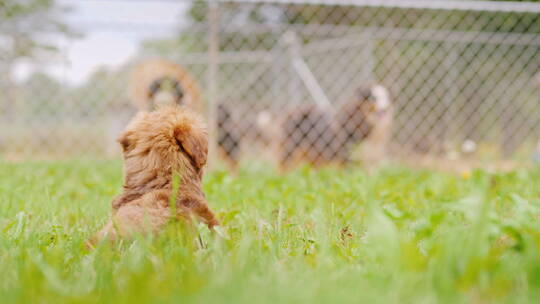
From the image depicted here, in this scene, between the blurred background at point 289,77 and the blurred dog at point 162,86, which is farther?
the blurred dog at point 162,86

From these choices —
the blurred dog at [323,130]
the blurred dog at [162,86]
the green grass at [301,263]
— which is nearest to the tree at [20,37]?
the blurred dog at [162,86]

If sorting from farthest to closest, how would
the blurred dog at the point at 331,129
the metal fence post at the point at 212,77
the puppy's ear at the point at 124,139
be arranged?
the blurred dog at the point at 331,129
the metal fence post at the point at 212,77
the puppy's ear at the point at 124,139

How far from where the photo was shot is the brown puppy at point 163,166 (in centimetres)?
207

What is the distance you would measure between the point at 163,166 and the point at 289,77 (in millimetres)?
6115

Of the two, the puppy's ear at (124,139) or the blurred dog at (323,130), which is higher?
the blurred dog at (323,130)

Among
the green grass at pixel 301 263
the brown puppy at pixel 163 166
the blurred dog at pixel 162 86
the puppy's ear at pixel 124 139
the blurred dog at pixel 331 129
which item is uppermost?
the blurred dog at pixel 162 86

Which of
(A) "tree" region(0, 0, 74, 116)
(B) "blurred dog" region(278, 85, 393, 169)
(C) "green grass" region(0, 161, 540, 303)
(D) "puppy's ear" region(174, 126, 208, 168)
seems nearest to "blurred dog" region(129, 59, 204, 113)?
(A) "tree" region(0, 0, 74, 116)

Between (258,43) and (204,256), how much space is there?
9883 mm

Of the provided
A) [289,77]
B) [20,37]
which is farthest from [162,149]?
[289,77]

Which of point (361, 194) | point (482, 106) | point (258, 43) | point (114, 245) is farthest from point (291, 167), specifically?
point (258, 43)

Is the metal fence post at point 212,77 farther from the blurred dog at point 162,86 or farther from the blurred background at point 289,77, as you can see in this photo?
the blurred dog at point 162,86

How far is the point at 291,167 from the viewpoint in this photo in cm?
607

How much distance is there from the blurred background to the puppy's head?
9.70 ft

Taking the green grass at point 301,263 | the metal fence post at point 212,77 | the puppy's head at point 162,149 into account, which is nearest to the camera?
the green grass at point 301,263
